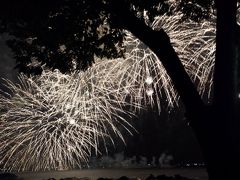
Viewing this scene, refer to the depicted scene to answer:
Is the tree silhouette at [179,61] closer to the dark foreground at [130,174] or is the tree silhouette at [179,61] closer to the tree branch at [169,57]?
the tree branch at [169,57]

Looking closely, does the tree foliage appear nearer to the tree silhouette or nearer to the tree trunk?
the tree silhouette

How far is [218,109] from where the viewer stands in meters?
14.1

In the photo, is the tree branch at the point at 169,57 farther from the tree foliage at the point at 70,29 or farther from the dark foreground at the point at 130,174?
the dark foreground at the point at 130,174

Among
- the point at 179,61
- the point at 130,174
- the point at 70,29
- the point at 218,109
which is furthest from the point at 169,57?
the point at 130,174

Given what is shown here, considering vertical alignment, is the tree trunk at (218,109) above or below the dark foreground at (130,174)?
below

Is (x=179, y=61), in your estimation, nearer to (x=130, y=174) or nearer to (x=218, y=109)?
(x=218, y=109)

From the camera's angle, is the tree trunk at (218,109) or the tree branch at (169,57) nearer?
the tree trunk at (218,109)

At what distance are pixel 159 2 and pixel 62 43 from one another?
146 inches

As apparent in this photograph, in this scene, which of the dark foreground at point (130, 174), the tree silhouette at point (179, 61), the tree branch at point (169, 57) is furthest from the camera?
the dark foreground at point (130, 174)

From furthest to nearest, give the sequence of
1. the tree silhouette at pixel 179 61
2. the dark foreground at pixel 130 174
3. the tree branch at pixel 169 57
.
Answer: the dark foreground at pixel 130 174
the tree branch at pixel 169 57
the tree silhouette at pixel 179 61

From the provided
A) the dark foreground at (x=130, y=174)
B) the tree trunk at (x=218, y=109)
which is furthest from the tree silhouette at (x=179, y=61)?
the dark foreground at (x=130, y=174)

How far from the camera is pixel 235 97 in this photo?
14.3 metres

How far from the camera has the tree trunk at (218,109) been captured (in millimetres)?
13789

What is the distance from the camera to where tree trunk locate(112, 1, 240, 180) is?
13.8 meters
